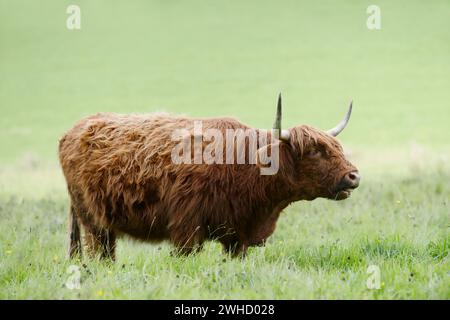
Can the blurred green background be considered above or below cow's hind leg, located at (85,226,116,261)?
above

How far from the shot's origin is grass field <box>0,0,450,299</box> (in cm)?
491

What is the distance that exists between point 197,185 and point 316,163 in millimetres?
1033

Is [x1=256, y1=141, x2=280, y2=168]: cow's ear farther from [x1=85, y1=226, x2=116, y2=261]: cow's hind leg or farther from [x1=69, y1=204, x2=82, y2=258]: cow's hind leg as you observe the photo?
[x1=69, y1=204, x2=82, y2=258]: cow's hind leg

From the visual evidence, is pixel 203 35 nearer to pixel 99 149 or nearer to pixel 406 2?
pixel 406 2

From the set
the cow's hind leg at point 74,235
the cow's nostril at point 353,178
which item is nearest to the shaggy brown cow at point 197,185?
the cow's nostril at point 353,178

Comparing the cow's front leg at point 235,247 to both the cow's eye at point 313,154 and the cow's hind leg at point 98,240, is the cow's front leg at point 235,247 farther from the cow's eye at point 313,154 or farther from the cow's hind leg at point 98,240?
the cow's hind leg at point 98,240

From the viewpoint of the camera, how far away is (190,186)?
5730mm

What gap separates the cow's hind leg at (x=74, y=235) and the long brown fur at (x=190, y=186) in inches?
19.7

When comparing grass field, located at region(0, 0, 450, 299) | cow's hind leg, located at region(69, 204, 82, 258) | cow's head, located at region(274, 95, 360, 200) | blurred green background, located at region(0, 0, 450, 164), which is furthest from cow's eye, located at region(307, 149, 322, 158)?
blurred green background, located at region(0, 0, 450, 164)

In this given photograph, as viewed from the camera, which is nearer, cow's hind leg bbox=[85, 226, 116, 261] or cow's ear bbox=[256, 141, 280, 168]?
cow's ear bbox=[256, 141, 280, 168]

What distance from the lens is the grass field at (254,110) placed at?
4906 millimetres

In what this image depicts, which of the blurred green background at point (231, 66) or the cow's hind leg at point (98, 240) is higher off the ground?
the blurred green background at point (231, 66)

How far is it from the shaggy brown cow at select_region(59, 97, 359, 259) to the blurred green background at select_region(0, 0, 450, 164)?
10.4m
